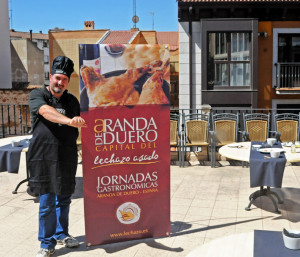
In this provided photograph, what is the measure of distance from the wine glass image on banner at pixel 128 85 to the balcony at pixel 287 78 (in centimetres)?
1369

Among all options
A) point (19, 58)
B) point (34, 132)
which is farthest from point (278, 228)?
point (19, 58)

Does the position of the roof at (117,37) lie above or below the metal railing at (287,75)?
above

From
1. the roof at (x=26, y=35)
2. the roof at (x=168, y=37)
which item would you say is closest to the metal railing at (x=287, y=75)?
the roof at (x=168, y=37)

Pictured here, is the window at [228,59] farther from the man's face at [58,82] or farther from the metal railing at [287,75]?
the man's face at [58,82]

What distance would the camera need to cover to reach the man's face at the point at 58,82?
12.2 ft

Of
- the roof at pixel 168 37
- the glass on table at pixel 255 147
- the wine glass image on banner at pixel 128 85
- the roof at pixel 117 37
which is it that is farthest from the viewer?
the roof at pixel 168 37

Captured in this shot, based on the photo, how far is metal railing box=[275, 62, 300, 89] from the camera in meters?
16.4

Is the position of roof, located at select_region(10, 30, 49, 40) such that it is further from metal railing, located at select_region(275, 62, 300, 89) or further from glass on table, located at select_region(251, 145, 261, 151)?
glass on table, located at select_region(251, 145, 261, 151)

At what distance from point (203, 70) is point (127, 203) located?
40.5ft

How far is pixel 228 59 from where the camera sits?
15961 mm

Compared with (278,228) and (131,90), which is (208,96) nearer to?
(278,228)

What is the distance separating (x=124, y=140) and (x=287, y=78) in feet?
47.6

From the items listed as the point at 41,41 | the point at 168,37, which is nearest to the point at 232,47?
the point at 168,37

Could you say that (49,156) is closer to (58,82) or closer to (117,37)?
(58,82)
